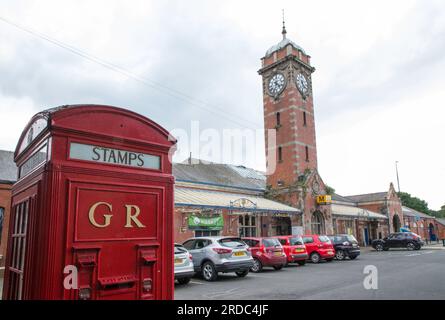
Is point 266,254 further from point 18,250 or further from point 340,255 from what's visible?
point 18,250

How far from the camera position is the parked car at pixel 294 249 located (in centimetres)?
1780

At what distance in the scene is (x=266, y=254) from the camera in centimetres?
1538

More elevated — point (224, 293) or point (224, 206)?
point (224, 206)

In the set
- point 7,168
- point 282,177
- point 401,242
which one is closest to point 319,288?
point 7,168

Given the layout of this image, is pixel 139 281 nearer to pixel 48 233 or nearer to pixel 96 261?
pixel 96 261

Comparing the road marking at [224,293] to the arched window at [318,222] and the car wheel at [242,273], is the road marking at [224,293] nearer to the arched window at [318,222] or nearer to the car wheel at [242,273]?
the car wheel at [242,273]

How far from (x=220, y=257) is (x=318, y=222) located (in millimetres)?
20335

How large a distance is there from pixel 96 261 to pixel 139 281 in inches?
19.4

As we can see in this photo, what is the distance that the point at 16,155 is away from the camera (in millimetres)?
4469

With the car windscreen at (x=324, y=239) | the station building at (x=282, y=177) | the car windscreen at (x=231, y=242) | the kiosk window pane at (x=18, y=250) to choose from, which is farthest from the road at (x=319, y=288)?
the station building at (x=282, y=177)

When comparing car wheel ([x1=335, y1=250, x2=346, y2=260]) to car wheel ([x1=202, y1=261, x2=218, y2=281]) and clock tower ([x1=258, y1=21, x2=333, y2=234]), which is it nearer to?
clock tower ([x1=258, y1=21, x2=333, y2=234])

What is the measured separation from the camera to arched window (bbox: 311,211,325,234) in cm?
Answer: 3062

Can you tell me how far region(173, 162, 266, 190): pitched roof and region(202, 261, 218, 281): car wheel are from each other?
38.2 feet

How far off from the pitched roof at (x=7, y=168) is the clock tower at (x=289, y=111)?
2080 cm
